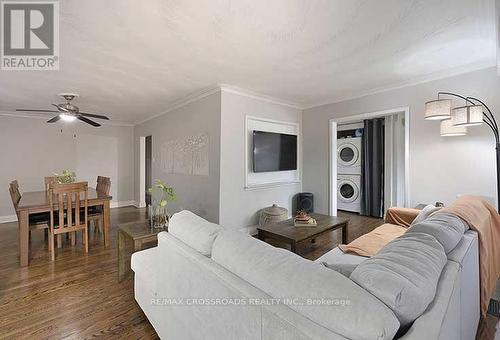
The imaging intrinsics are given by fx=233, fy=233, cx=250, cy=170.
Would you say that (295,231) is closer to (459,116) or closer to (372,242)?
(372,242)

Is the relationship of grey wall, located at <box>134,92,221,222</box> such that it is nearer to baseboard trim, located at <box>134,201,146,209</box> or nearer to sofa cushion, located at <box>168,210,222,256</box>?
baseboard trim, located at <box>134,201,146,209</box>

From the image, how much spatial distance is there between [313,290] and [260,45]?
2105 mm

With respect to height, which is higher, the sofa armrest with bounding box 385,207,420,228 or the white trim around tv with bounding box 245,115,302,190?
the white trim around tv with bounding box 245,115,302,190

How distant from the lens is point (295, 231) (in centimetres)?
262

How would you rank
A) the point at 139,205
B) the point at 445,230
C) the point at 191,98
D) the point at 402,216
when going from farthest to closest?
the point at 139,205, the point at 191,98, the point at 402,216, the point at 445,230

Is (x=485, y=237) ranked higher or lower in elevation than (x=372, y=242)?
higher

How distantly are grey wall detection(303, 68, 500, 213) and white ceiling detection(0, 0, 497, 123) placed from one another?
18 cm

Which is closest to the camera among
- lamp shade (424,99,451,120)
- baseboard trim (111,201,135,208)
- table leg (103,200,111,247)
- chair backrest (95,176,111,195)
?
lamp shade (424,99,451,120)

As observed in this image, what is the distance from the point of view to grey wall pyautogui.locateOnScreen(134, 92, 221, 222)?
345cm

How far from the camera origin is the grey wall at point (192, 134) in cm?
345

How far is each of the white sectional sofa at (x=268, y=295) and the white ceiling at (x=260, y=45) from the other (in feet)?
5.00

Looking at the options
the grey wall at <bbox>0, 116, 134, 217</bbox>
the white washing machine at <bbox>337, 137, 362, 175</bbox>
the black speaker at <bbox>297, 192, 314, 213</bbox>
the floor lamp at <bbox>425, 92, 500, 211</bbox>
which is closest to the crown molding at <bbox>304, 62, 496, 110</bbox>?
the floor lamp at <bbox>425, 92, 500, 211</bbox>

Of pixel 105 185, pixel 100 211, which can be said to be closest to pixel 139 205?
pixel 105 185

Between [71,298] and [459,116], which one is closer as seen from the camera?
[71,298]
